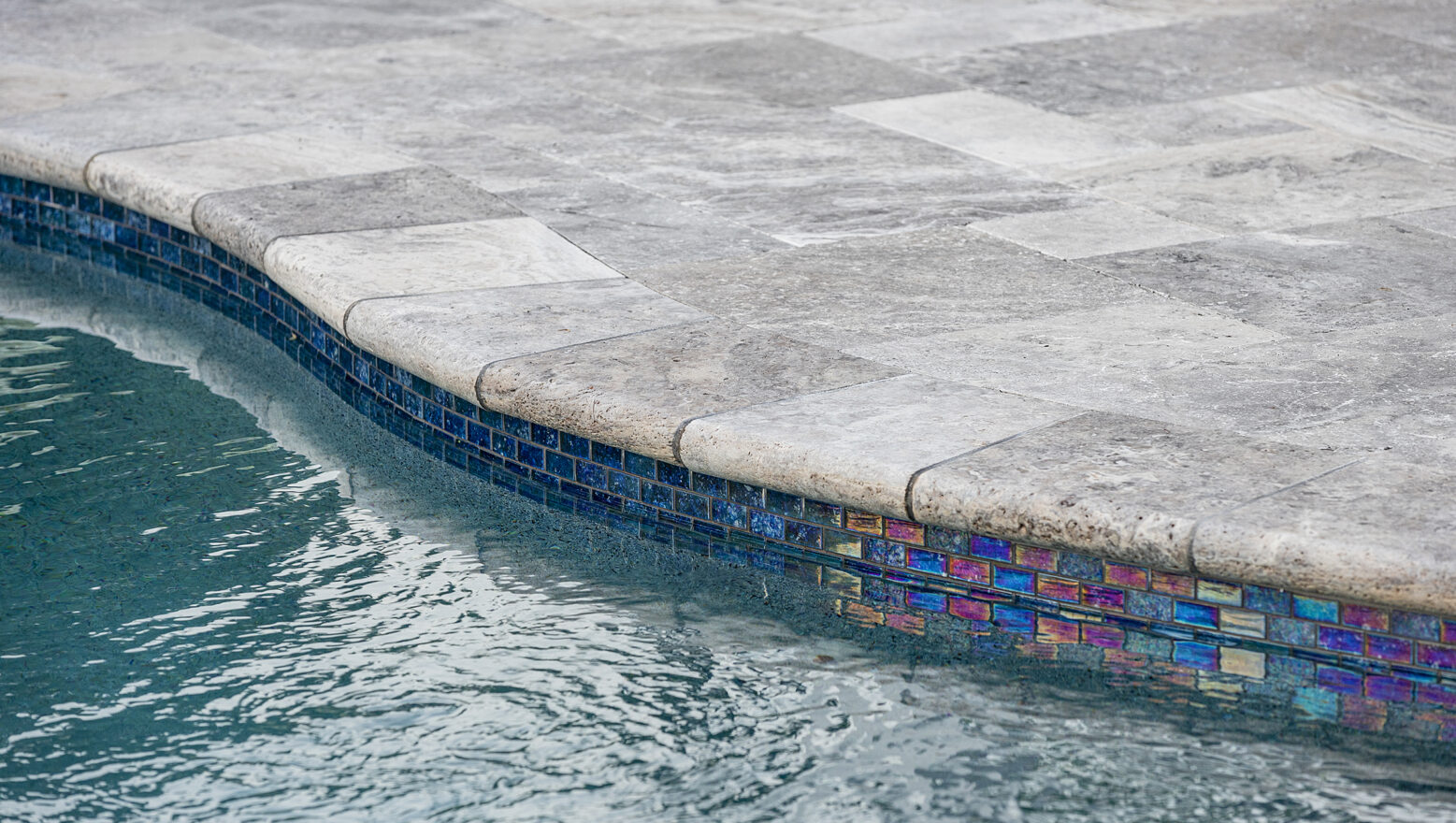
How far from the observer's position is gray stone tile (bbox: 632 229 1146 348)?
4.46 meters

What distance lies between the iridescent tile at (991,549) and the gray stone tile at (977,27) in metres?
4.10

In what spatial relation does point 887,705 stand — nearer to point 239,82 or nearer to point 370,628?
point 370,628

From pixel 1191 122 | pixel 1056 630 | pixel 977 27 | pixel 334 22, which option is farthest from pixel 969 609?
Result: pixel 334 22

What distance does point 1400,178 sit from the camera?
18.7ft

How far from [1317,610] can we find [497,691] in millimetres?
1560

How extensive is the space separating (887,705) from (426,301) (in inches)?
71.5

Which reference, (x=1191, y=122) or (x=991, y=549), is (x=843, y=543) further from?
(x=1191, y=122)

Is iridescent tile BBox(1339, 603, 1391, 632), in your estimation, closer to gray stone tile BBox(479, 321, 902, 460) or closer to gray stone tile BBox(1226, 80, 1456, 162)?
gray stone tile BBox(479, 321, 902, 460)

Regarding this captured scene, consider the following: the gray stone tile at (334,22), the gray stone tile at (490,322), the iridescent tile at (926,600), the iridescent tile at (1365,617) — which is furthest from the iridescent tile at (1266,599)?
the gray stone tile at (334,22)

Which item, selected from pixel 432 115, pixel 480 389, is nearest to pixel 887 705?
pixel 480 389

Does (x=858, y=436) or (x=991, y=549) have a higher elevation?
(x=858, y=436)

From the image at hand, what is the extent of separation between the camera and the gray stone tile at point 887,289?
446cm

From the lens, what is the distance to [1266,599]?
3.28 metres

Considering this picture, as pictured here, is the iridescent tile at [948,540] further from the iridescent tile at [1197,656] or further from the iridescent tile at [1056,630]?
the iridescent tile at [1197,656]
